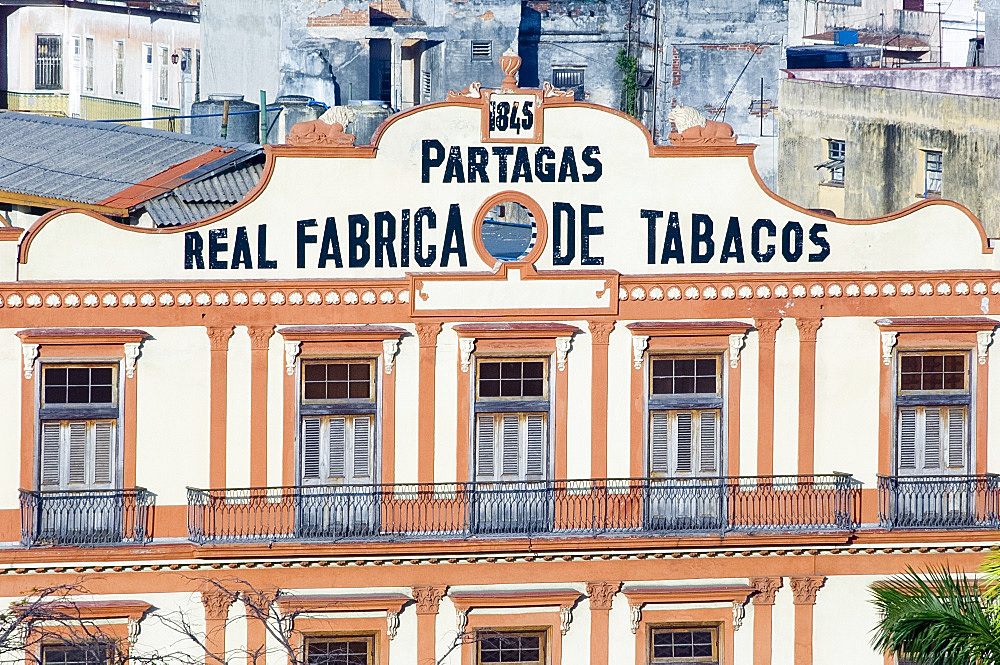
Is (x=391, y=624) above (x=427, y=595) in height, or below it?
below

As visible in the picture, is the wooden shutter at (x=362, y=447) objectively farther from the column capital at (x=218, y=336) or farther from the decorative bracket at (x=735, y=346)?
the decorative bracket at (x=735, y=346)

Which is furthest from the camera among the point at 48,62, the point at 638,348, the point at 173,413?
the point at 48,62

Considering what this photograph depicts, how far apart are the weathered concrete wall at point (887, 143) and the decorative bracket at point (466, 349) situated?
17152 mm

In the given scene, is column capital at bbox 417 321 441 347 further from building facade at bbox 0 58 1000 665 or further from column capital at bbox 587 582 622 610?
column capital at bbox 587 582 622 610

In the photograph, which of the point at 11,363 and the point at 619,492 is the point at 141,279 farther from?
the point at 619,492

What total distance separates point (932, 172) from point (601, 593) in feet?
63.9

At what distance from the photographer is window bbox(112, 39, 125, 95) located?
67688 millimetres

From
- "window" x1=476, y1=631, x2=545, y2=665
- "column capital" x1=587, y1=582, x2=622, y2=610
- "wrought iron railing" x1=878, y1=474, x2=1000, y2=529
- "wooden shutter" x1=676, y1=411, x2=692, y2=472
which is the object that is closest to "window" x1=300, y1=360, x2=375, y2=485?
"window" x1=476, y1=631, x2=545, y2=665

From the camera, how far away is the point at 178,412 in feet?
118

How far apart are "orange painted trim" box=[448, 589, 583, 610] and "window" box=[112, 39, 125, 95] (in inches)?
1388

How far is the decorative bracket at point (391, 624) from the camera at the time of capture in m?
36.3

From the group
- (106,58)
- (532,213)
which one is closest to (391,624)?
(532,213)

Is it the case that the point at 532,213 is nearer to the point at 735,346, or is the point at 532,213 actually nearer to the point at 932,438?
the point at 735,346

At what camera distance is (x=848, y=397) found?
3734cm
